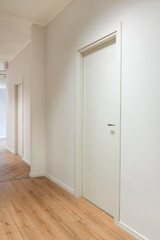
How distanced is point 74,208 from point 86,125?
103cm

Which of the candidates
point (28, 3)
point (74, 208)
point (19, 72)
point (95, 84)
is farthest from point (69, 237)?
point (19, 72)

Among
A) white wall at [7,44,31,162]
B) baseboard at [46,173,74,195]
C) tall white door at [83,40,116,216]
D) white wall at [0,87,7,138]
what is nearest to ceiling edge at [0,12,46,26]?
white wall at [7,44,31,162]

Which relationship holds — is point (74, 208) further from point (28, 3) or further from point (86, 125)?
point (28, 3)

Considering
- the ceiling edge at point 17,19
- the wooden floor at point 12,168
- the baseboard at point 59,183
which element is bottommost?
the wooden floor at point 12,168

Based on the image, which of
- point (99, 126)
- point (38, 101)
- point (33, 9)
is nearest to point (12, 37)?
point (33, 9)

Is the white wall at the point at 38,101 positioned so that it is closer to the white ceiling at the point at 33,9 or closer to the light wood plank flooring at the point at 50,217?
the white ceiling at the point at 33,9

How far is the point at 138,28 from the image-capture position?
1970mm

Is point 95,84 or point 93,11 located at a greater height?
point 93,11

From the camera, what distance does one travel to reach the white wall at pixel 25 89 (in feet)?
16.4

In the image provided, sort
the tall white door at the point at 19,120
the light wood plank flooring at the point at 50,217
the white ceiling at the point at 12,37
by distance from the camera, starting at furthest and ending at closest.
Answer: the tall white door at the point at 19,120
the white ceiling at the point at 12,37
the light wood plank flooring at the point at 50,217

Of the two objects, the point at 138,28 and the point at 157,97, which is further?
the point at 138,28

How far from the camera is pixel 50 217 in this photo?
8.04 feet

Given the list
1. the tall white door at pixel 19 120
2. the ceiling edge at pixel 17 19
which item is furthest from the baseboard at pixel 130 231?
the tall white door at pixel 19 120

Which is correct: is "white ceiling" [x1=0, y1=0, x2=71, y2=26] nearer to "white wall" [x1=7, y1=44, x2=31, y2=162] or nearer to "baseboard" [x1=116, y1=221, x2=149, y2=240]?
"white wall" [x1=7, y1=44, x2=31, y2=162]
